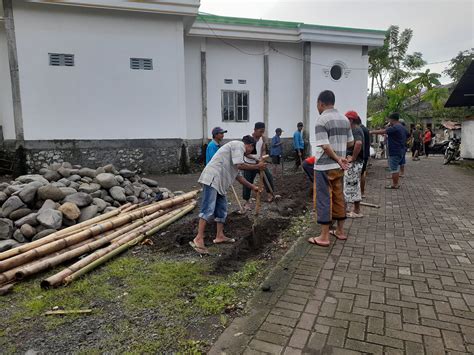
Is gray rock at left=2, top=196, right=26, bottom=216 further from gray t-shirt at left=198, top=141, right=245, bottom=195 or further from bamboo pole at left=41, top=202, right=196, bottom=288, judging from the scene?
gray t-shirt at left=198, top=141, right=245, bottom=195

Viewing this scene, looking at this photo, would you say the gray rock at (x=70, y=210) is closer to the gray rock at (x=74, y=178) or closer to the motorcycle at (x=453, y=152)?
the gray rock at (x=74, y=178)

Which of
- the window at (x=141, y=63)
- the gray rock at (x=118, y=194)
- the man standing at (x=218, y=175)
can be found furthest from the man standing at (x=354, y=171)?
the window at (x=141, y=63)

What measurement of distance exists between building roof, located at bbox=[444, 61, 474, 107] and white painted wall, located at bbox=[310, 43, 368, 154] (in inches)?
137

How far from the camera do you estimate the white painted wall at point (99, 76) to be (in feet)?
34.0

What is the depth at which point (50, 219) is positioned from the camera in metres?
4.96

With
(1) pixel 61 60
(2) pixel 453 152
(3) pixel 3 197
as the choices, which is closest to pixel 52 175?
(3) pixel 3 197

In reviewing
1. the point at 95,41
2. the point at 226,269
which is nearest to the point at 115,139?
the point at 95,41

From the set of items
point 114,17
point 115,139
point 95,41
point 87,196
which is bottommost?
point 87,196

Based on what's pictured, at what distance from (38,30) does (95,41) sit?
1.55 meters

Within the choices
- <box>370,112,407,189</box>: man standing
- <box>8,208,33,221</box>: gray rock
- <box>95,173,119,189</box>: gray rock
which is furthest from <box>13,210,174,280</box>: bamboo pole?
<box>370,112,407,189</box>: man standing

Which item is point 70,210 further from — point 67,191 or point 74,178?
point 74,178

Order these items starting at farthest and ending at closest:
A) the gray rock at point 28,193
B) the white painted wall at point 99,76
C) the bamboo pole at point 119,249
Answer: the white painted wall at point 99,76 < the gray rock at point 28,193 < the bamboo pole at point 119,249

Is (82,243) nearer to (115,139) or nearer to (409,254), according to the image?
(409,254)

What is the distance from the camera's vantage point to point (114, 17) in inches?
429
